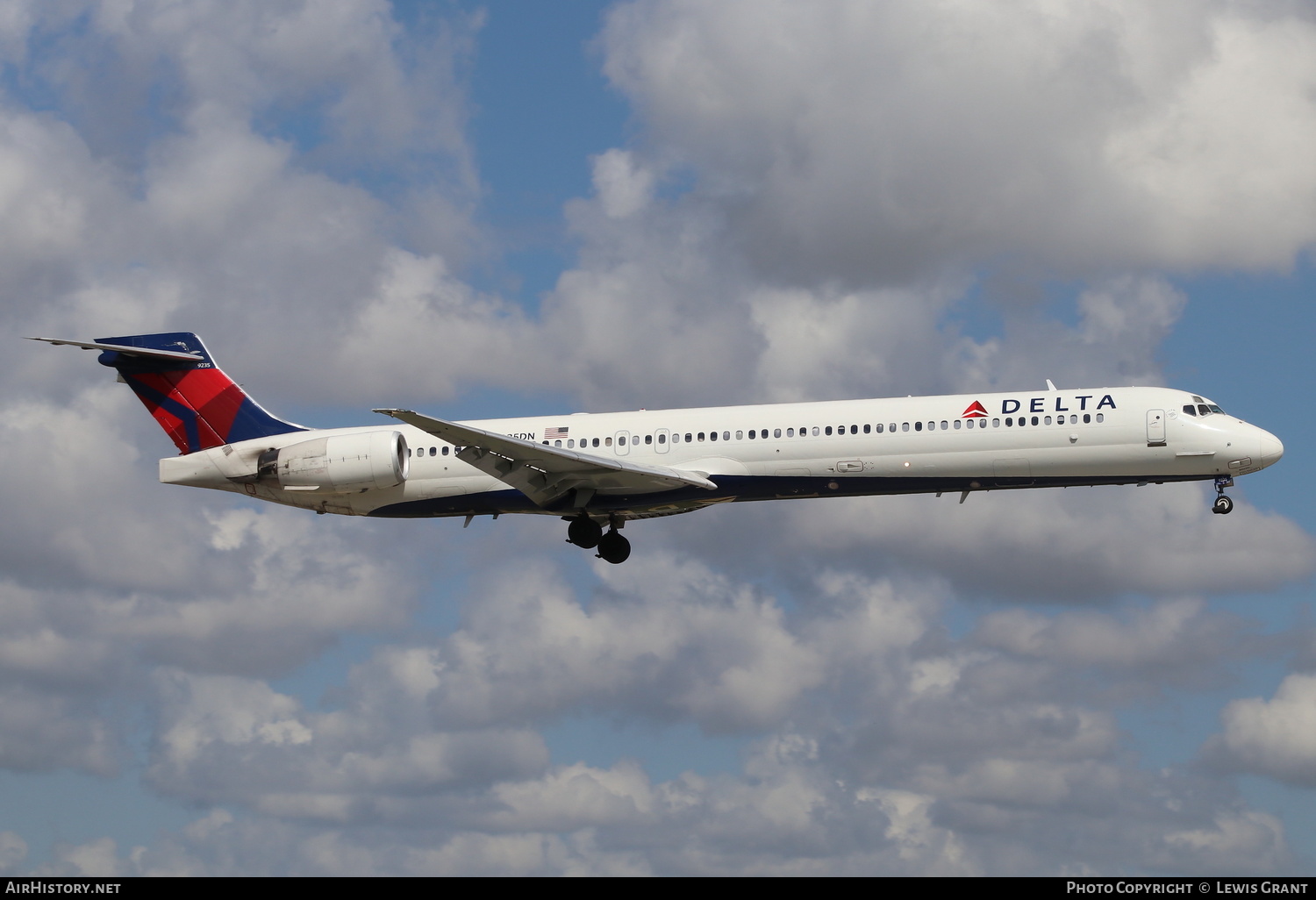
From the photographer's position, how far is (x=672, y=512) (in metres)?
40.8

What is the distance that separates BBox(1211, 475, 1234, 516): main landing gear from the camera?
120 ft

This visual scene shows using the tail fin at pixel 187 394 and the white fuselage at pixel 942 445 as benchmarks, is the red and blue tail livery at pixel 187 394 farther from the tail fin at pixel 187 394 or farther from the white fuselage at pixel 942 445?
the white fuselage at pixel 942 445

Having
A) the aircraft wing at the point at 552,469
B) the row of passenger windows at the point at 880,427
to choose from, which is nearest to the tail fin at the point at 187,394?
the aircraft wing at the point at 552,469

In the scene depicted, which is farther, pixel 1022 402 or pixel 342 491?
pixel 342 491

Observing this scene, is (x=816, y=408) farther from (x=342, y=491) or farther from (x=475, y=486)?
(x=342, y=491)

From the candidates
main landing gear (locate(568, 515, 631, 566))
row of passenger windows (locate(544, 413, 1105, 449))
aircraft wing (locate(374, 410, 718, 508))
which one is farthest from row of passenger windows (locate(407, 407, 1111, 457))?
main landing gear (locate(568, 515, 631, 566))

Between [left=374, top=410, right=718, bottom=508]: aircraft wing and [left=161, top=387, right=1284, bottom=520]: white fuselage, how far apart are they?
399mm

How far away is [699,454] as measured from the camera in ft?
126

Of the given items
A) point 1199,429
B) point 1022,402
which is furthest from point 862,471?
point 1199,429

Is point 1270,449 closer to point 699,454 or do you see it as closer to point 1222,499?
point 1222,499

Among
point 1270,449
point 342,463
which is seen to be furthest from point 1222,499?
point 342,463

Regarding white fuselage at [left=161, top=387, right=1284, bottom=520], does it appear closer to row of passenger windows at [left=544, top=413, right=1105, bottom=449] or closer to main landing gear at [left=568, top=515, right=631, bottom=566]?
row of passenger windows at [left=544, top=413, right=1105, bottom=449]
